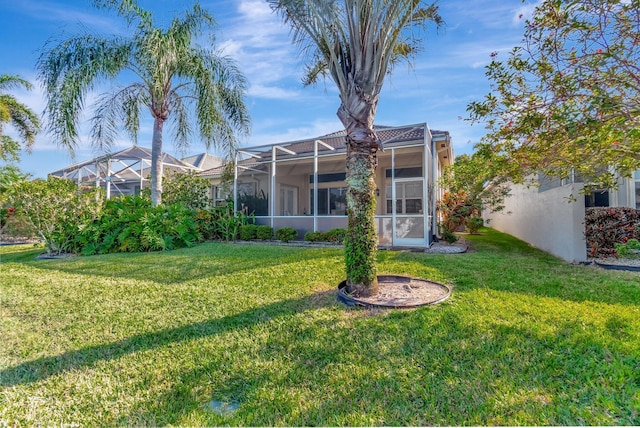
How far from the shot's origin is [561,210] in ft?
28.7

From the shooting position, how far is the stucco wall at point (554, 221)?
7918 millimetres

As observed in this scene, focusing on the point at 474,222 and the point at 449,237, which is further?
the point at 474,222

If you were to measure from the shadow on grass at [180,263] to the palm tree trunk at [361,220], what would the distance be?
3513 millimetres

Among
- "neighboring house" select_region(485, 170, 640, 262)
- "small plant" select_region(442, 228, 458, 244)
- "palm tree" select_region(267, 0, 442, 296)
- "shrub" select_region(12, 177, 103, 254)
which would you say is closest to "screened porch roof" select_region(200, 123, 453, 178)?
"small plant" select_region(442, 228, 458, 244)

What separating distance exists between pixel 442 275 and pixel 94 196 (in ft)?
44.6

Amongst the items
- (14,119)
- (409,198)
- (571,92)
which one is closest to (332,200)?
(409,198)

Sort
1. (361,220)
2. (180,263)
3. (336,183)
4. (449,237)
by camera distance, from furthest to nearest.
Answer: (336,183), (449,237), (180,263), (361,220)

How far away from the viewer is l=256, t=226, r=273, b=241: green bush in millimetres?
13800

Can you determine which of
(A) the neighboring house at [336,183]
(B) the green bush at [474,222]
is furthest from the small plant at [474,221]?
(A) the neighboring house at [336,183]

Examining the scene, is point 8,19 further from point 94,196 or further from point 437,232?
point 437,232

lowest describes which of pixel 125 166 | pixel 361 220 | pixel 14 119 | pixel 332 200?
pixel 361 220

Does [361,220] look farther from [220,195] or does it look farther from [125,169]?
[125,169]

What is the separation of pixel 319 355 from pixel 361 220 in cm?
234

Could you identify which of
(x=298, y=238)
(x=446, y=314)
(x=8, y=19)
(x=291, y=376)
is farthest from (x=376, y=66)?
(x=298, y=238)
